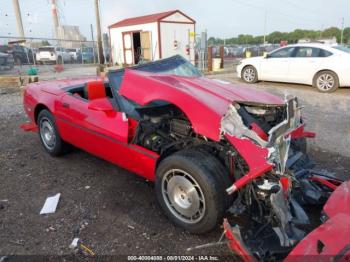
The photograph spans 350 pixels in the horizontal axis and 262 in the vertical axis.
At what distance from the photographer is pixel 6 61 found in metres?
15.3

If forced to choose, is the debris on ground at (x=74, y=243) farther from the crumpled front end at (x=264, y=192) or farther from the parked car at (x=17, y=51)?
the parked car at (x=17, y=51)

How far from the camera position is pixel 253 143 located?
2.40 meters

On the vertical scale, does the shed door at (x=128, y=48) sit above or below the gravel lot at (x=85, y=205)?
above

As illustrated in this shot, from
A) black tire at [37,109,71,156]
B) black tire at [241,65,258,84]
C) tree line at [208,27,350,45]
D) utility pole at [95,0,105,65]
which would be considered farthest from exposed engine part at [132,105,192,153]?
tree line at [208,27,350,45]

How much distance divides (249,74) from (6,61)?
39.4 feet

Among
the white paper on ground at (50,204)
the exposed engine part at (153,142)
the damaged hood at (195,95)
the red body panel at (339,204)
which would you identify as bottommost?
the white paper on ground at (50,204)

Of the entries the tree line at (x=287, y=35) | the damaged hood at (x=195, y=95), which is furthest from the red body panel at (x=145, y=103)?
the tree line at (x=287, y=35)

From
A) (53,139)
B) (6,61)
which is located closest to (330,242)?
(53,139)

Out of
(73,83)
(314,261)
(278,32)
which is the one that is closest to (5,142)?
(73,83)

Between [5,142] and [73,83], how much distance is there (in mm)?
1939

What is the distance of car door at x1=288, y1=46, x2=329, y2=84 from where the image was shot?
9938mm

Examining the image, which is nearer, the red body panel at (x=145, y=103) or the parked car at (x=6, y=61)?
the red body panel at (x=145, y=103)

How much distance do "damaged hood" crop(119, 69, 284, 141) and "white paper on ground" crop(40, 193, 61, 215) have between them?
1474mm

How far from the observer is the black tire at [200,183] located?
2529 mm
